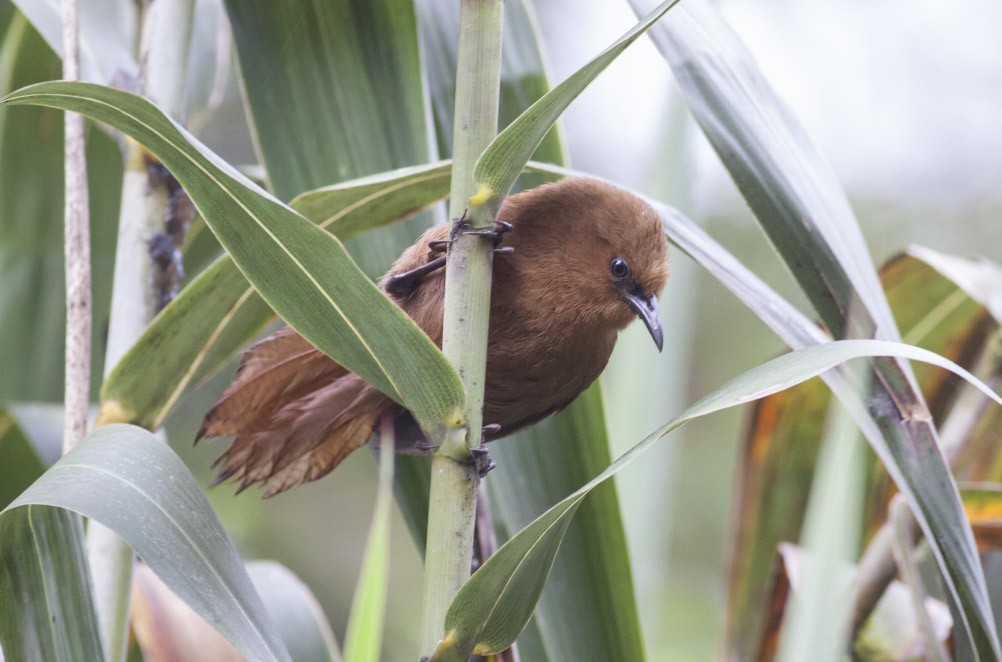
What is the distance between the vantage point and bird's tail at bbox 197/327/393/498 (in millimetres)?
1464

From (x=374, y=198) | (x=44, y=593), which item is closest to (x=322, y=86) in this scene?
(x=374, y=198)

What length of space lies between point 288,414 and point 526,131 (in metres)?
0.84

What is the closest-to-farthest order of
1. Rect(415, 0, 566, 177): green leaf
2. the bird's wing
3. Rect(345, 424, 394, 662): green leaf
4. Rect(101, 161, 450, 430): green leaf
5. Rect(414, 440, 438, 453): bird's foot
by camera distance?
Rect(345, 424, 394, 662): green leaf < Rect(101, 161, 450, 430): green leaf < Rect(414, 440, 438, 453): bird's foot < Rect(415, 0, 566, 177): green leaf < the bird's wing

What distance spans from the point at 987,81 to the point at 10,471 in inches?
284

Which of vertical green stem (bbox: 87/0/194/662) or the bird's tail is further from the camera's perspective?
the bird's tail

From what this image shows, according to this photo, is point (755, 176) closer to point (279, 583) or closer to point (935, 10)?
point (279, 583)

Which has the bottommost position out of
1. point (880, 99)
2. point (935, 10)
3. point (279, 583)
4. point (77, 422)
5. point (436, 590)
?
point (436, 590)

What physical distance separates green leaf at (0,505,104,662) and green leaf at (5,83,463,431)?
1.10 ft

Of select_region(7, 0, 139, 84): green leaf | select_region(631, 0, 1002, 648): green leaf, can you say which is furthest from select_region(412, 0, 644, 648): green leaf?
select_region(7, 0, 139, 84): green leaf

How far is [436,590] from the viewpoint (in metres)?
0.81

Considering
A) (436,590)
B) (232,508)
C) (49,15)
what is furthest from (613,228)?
(232,508)

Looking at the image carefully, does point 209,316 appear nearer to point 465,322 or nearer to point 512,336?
point 465,322

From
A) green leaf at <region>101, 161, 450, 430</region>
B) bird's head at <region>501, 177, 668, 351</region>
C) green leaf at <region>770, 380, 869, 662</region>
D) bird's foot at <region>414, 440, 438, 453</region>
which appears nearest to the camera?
green leaf at <region>770, 380, 869, 662</region>

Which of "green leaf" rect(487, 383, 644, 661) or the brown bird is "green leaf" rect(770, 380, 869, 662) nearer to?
"green leaf" rect(487, 383, 644, 661)
